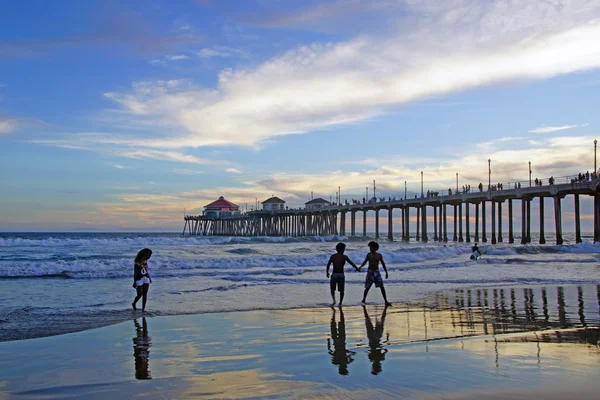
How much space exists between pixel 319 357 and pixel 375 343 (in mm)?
1111

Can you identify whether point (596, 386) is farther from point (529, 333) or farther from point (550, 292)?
point (550, 292)

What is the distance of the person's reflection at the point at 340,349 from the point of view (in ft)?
17.9

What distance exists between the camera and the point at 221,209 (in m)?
110

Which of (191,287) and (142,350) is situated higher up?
(142,350)

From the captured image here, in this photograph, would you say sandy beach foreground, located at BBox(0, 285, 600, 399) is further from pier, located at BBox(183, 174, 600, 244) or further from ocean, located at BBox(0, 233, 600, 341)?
pier, located at BBox(183, 174, 600, 244)

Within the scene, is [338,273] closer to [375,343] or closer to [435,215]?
[375,343]

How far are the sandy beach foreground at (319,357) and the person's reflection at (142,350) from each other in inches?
0.6

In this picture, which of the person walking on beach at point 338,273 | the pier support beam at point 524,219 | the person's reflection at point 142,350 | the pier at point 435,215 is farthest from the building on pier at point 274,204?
the person's reflection at point 142,350

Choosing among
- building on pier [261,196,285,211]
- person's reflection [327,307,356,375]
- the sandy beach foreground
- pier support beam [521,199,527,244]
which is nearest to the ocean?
the sandy beach foreground

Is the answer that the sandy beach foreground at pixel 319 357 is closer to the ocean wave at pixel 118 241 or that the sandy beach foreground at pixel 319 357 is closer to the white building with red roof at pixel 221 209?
the ocean wave at pixel 118 241

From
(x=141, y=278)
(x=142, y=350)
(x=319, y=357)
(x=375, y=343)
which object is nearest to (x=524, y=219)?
(x=141, y=278)

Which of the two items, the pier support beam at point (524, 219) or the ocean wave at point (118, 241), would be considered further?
the ocean wave at point (118, 241)

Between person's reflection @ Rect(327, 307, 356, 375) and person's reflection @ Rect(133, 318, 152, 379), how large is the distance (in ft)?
6.62

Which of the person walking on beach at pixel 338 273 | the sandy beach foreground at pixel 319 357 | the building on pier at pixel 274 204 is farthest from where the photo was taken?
the building on pier at pixel 274 204
